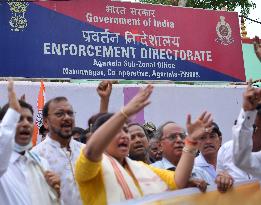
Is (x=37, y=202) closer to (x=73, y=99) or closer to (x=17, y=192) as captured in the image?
(x=17, y=192)

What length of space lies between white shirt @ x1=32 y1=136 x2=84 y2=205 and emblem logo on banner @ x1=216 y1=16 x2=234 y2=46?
719 cm

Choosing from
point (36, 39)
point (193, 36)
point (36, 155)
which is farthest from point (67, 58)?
point (36, 155)

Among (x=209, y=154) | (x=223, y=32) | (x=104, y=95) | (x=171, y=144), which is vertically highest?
(x=223, y=32)

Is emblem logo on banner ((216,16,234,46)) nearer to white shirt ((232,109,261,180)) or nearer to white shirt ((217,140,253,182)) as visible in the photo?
white shirt ((217,140,253,182))

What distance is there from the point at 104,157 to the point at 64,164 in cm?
72

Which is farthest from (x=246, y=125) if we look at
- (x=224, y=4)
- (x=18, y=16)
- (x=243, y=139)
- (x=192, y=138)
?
(x=224, y=4)

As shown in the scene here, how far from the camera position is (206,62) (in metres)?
10.7

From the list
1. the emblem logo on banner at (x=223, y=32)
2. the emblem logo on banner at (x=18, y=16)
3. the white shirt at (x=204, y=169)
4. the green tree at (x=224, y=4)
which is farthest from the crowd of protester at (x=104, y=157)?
the green tree at (x=224, y=4)

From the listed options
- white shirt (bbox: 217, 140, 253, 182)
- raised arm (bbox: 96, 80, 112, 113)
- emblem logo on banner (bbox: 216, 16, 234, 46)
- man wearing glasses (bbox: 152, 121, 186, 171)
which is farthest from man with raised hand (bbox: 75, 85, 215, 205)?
emblem logo on banner (bbox: 216, 16, 234, 46)

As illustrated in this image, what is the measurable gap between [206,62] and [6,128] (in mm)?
7694

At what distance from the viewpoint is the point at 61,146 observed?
411cm

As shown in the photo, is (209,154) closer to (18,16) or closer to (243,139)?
(243,139)

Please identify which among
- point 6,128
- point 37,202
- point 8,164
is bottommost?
point 37,202

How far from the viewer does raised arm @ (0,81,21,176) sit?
331 cm
